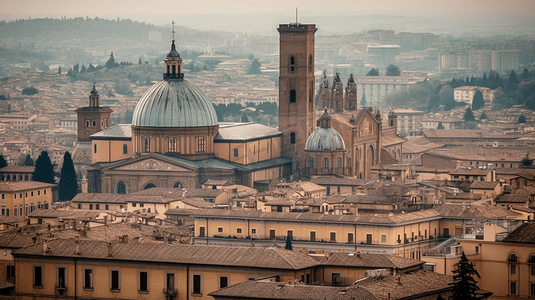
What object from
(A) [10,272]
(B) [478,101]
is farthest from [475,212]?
(B) [478,101]

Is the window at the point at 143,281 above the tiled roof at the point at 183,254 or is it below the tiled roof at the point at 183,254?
below

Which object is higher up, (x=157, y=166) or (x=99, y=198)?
(x=157, y=166)

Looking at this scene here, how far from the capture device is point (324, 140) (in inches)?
3821

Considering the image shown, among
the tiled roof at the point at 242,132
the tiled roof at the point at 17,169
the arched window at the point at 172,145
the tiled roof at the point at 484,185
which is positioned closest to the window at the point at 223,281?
the tiled roof at the point at 484,185

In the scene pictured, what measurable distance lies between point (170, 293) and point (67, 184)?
150ft

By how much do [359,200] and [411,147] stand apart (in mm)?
51640

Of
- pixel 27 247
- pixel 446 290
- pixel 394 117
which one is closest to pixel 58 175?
pixel 394 117

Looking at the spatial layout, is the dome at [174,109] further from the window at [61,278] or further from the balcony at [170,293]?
the balcony at [170,293]

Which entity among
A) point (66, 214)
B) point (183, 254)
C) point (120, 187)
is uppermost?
point (183, 254)

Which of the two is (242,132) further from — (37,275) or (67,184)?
(37,275)

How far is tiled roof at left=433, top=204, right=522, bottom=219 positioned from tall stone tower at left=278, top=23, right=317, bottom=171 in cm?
3074

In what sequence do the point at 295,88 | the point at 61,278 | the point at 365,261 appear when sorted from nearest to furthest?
1. the point at 365,261
2. the point at 61,278
3. the point at 295,88

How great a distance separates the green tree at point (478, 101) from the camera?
192 meters

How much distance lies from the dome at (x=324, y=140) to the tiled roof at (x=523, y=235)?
132 feet
